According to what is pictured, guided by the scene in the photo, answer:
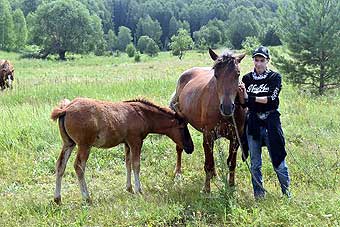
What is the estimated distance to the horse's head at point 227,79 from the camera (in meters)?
5.30

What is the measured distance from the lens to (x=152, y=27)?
3612 inches

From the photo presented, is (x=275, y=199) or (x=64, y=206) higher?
(x=275, y=199)

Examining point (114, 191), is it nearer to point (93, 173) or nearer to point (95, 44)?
point (93, 173)

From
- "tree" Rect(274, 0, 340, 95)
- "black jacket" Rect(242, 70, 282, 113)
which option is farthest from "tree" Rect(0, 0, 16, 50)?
"black jacket" Rect(242, 70, 282, 113)

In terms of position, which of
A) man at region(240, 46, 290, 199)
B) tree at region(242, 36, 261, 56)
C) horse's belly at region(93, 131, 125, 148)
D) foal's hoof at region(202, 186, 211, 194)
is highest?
man at region(240, 46, 290, 199)

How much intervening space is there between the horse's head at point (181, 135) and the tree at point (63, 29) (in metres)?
53.5

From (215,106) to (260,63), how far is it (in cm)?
101

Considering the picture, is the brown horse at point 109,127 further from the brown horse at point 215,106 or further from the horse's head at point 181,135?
the brown horse at point 215,106

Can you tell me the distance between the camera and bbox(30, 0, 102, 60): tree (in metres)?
59.4

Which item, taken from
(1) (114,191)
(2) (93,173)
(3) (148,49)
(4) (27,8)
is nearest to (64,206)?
A: (1) (114,191)

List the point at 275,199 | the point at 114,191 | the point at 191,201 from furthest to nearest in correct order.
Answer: the point at 114,191
the point at 191,201
the point at 275,199

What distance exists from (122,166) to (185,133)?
1.47 meters

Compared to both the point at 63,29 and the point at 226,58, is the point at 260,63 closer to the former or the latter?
the point at 226,58

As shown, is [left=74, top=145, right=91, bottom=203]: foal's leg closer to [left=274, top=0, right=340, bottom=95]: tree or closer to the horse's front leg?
the horse's front leg
